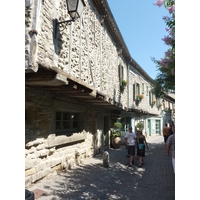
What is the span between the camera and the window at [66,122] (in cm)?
540

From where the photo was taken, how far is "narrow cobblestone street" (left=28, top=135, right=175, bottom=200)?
3.57 metres

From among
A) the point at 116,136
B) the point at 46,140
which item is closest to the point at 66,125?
the point at 46,140

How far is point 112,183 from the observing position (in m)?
4.29

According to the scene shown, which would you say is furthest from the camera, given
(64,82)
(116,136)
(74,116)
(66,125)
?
(116,136)

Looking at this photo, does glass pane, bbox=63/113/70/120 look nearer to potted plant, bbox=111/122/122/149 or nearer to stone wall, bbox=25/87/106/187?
stone wall, bbox=25/87/106/187

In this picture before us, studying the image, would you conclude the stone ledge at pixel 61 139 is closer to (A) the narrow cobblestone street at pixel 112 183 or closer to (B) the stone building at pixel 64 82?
(B) the stone building at pixel 64 82

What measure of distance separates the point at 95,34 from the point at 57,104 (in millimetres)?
3162

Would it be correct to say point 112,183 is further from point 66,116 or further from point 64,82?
point 64,82

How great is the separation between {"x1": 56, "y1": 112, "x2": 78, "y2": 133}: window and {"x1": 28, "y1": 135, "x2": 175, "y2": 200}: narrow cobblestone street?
129cm

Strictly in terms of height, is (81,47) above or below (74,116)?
above

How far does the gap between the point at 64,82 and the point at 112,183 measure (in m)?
2.79

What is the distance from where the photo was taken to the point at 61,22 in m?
3.81

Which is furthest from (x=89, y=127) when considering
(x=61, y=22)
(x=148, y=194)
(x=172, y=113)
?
(x=172, y=113)

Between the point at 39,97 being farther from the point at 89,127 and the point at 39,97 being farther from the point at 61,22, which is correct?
the point at 89,127
